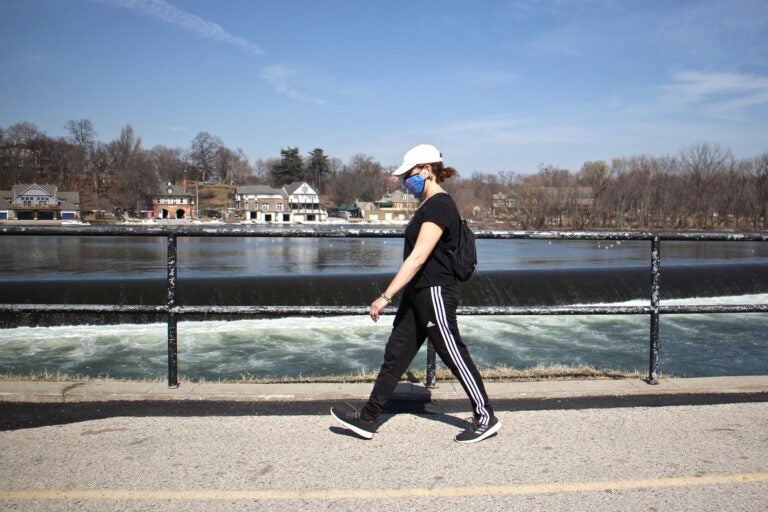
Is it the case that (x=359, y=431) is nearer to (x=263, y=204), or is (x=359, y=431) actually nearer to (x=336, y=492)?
(x=336, y=492)

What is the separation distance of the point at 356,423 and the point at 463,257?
4.01 feet

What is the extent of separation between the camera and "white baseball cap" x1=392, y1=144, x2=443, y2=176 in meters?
3.83

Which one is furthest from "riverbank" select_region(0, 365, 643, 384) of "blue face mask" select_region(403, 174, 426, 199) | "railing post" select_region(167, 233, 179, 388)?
"blue face mask" select_region(403, 174, 426, 199)

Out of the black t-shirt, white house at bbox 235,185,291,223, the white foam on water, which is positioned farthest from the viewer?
white house at bbox 235,185,291,223

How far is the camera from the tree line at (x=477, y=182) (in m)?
85.0

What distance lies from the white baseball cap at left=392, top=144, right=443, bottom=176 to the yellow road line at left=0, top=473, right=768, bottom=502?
6.20ft

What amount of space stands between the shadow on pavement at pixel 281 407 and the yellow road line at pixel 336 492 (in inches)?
40.1

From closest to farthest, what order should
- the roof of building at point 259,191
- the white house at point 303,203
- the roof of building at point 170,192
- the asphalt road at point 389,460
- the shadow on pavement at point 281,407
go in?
1. the asphalt road at point 389,460
2. the shadow on pavement at point 281,407
3. the roof of building at point 170,192
4. the white house at point 303,203
5. the roof of building at point 259,191

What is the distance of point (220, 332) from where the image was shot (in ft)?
44.5

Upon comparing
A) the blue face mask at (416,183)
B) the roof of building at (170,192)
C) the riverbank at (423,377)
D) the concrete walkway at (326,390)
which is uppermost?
the roof of building at (170,192)

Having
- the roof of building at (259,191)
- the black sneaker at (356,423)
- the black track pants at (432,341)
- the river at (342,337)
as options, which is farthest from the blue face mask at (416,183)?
the roof of building at (259,191)

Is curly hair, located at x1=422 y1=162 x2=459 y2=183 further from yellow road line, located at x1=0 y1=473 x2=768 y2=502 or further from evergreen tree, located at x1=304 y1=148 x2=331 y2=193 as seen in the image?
evergreen tree, located at x1=304 y1=148 x2=331 y2=193

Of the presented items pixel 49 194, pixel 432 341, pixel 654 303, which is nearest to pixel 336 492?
pixel 432 341

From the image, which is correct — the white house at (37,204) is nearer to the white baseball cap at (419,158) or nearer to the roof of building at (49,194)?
the roof of building at (49,194)
